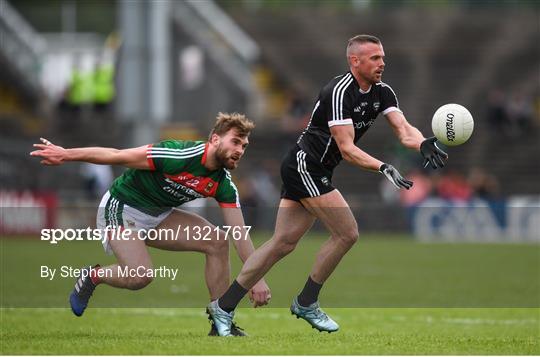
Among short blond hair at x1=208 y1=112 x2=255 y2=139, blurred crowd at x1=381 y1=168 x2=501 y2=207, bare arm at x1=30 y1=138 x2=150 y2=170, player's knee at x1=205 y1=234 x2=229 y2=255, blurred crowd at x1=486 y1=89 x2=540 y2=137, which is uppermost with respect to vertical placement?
short blond hair at x1=208 y1=112 x2=255 y2=139

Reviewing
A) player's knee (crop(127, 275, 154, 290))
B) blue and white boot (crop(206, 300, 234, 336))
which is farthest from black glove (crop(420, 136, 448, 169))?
player's knee (crop(127, 275, 154, 290))

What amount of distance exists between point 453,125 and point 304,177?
138cm

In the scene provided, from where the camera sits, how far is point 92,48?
148 feet

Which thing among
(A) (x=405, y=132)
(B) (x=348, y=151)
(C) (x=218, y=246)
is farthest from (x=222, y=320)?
(A) (x=405, y=132)

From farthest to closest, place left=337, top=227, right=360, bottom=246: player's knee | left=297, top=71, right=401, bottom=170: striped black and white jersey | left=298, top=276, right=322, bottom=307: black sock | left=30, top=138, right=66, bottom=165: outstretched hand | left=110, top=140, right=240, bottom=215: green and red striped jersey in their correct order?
left=298, top=276, right=322, bottom=307: black sock → left=337, top=227, right=360, bottom=246: player's knee → left=297, top=71, right=401, bottom=170: striped black and white jersey → left=110, top=140, right=240, bottom=215: green and red striped jersey → left=30, top=138, right=66, bottom=165: outstretched hand

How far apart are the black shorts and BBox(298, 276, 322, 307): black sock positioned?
0.84 meters

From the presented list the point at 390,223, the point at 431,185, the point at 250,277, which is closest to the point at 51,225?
the point at 390,223

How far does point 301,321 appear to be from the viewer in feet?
46.8

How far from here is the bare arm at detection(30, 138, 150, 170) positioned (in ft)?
34.7

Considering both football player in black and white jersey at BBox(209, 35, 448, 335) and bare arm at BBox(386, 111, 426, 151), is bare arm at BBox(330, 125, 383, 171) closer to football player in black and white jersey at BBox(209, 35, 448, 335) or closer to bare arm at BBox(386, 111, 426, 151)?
football player in black and white jersey at BBox(209, 35, 448, 335)

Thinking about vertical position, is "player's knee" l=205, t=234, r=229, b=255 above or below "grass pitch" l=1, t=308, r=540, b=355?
above

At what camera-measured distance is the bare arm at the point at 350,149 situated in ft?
35.6

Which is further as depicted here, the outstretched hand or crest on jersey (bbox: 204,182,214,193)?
crest on jersey (bbox: 204,182,214,193)

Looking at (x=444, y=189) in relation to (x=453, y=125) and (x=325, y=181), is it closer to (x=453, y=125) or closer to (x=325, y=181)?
(x=325, y=181)
